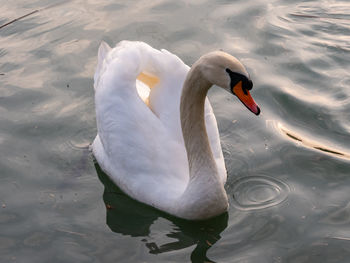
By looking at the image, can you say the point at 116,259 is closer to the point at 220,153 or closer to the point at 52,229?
the point at 52,229

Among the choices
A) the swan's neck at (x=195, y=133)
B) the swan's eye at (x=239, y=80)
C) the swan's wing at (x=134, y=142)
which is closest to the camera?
the swan's eye at (x=239, y=80)

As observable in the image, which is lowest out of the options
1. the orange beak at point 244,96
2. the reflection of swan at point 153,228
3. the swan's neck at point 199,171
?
the reflection of swan at point 153,228

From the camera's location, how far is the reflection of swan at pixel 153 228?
6.23 m

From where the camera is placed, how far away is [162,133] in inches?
267

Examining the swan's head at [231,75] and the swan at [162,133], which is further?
the swan at [162,133]

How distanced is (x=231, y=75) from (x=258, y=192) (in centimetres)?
156

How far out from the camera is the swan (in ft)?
20.8

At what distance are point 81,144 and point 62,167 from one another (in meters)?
0.47

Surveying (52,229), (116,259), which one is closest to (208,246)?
(116,259)

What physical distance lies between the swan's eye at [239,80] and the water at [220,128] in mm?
1388

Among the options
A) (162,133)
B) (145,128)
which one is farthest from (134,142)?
(162,133)

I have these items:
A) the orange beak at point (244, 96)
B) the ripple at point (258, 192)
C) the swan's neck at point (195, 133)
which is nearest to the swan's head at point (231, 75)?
the orange beak at point (244, 96)

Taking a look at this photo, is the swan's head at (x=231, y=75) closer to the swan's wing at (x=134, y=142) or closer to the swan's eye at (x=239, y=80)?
the swan's eye at (x=239, y=80)

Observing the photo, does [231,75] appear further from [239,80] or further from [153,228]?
[153,228]
